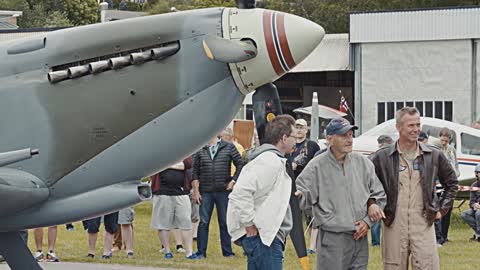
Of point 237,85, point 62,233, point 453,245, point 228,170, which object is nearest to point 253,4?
point 237,85

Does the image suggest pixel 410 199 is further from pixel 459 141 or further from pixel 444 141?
pixel 459 141

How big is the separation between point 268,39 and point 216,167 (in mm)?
5654

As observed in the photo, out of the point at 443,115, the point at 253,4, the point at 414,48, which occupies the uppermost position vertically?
the point at 253,4

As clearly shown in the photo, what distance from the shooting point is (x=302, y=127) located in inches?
562

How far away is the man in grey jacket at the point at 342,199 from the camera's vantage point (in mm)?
7895

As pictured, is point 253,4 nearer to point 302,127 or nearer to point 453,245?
point 302,127

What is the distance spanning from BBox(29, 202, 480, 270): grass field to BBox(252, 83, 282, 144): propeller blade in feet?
12.0

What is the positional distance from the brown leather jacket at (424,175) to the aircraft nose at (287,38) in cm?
107

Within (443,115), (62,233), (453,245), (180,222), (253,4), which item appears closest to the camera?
(253,4)

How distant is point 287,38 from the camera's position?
8.52 metres

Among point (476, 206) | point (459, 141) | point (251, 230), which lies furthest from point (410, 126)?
point (459, 141)

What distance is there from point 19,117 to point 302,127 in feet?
19.6

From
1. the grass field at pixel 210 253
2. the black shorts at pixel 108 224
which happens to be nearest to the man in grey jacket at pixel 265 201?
the grass field at pixel 210 253

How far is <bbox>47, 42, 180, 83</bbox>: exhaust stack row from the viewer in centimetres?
877
